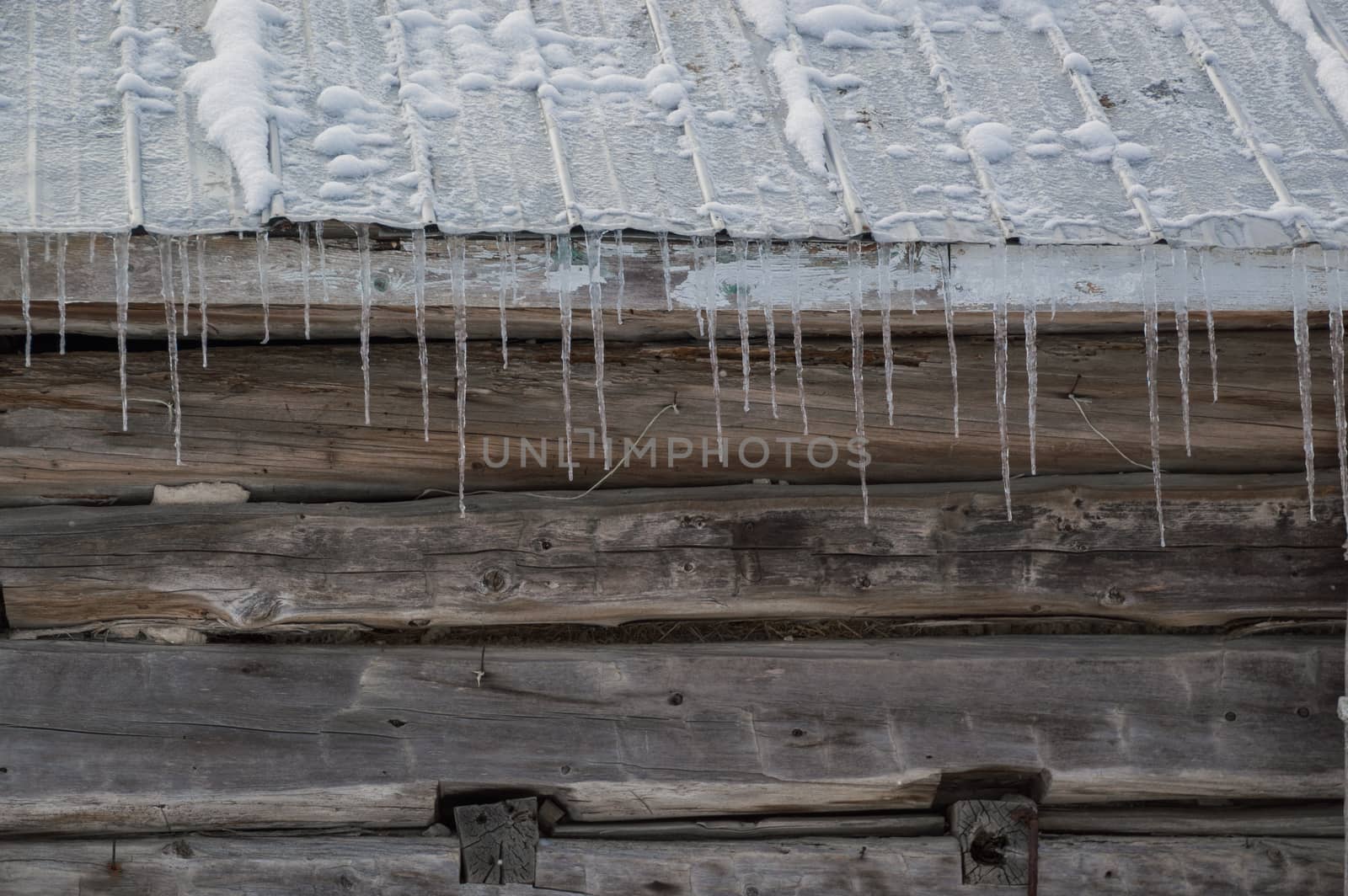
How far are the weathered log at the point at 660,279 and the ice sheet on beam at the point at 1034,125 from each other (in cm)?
6

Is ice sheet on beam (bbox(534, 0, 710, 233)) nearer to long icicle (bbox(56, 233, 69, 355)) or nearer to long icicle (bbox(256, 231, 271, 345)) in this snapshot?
long icicle (bbox(256, 231, 271, 345))

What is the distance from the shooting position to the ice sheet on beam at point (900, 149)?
215cm

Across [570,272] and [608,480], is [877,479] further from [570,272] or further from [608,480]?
[570,272]

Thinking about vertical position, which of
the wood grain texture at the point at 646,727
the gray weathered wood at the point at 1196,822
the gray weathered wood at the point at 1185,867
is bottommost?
the gray weathered wood at the point at 1185,867

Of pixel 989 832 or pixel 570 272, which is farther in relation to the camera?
pixel 989 832

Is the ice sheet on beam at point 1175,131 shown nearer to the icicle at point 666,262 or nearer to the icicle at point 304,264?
the icicle at point 666,262

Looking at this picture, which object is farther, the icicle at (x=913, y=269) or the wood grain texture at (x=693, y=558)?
the wood grain texture at (x=693, y=558)

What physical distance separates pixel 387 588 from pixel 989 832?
67.4 inches

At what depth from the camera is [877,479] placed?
2982mm

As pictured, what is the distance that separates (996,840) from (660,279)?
6.01ft

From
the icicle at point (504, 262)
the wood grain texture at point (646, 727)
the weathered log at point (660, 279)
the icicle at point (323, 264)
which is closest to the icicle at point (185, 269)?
the weathered log at point (660, 279)

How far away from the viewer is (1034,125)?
2.51 meters

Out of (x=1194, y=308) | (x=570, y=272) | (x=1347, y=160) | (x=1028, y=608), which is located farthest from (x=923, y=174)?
(x=1028, y=608)

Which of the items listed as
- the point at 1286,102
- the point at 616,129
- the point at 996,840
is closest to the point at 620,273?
the point at 616,129
